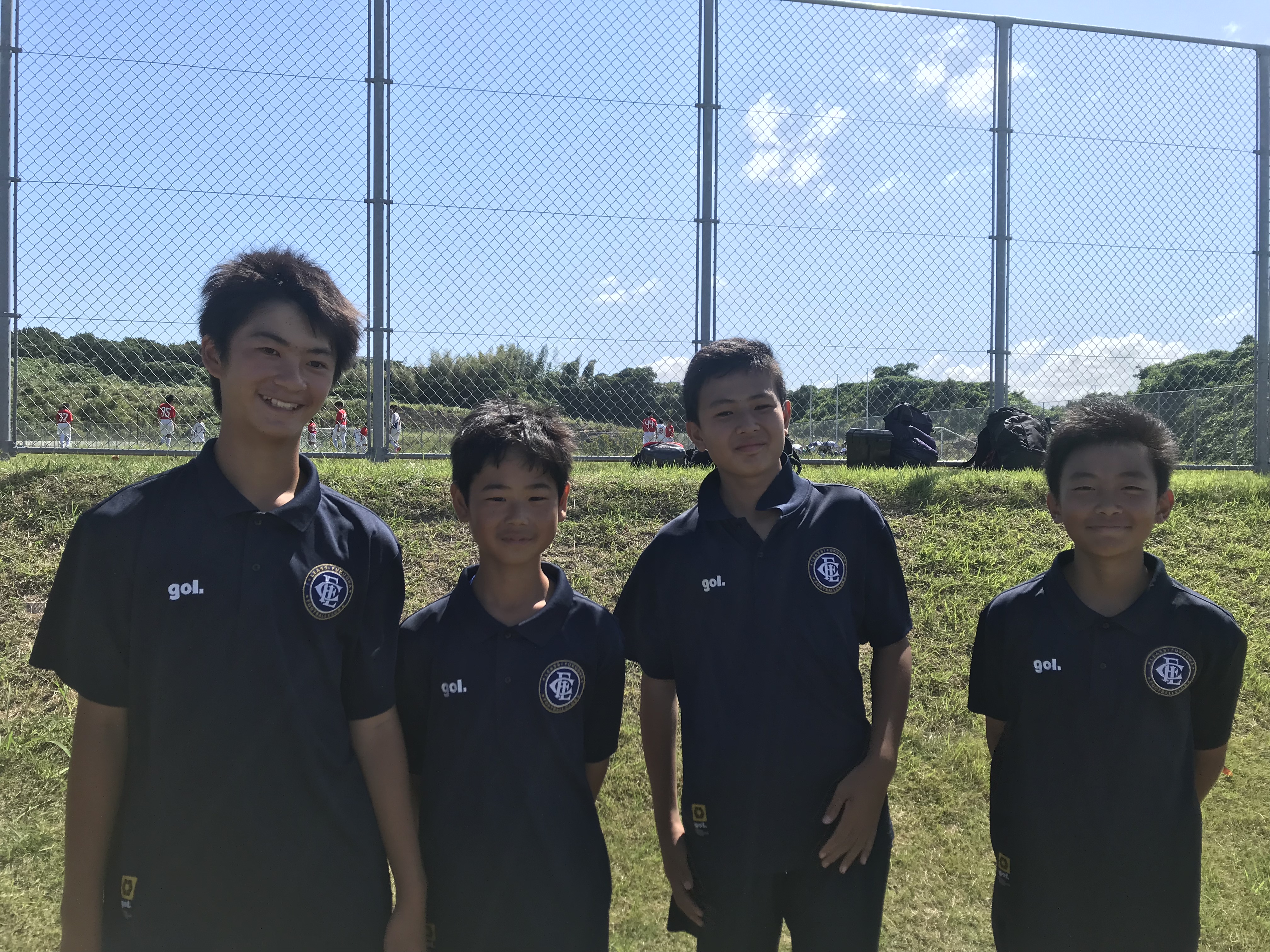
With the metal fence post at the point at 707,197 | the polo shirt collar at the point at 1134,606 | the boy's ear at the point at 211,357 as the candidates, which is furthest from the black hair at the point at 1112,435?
the metal fence post at the point at 707,197

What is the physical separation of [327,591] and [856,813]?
137cm

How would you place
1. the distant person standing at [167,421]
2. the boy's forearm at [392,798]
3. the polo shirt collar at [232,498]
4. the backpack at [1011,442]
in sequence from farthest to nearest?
the backpack at [1011,442] < the distant person standing at [167,421] < the boy's forearm at [392,798] < the polo shirt collar at [232,498]

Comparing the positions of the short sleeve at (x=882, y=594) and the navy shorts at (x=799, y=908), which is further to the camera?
the short sleeve at (x=882, y=594)

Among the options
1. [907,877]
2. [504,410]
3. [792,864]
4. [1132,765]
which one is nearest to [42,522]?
[504,410]

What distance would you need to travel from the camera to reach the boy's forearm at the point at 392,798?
1.91 meters

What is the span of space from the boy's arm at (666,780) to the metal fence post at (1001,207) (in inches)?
203

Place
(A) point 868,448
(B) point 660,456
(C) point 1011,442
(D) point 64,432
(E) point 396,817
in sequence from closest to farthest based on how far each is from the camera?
(E) point 396,817 < (D) point 64,432 < (B) point 660,456 < (C) point 1011,442 < (A) point 868,448

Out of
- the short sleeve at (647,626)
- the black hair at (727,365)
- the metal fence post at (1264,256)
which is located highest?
the metal fence post at (1264,256)

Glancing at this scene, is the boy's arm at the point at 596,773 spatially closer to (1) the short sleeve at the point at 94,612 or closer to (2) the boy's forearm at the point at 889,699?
(2) the boy's forearm at the point at 889,699

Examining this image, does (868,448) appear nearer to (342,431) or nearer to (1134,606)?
(342,431)

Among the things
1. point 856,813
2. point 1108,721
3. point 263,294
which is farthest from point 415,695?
point 1108,721

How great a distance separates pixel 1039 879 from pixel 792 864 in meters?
0.69

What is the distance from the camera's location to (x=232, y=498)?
1.81 m

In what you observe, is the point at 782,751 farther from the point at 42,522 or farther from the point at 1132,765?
the point at 42,522
